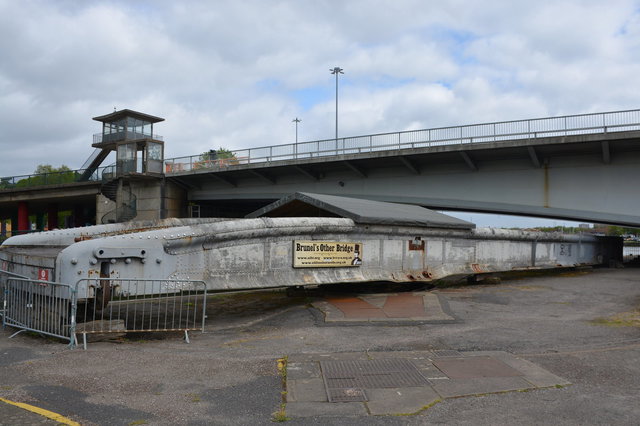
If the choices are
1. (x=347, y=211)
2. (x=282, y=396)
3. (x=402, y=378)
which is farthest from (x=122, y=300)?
(x=347, y=211)

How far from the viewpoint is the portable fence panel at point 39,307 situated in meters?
7.49

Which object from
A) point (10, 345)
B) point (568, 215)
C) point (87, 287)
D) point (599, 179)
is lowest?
point (10, 345)

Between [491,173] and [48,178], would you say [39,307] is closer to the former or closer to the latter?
[491,173]

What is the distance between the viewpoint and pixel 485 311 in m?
9.86

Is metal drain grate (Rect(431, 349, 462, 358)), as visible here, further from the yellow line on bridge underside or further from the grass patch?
the yellow line on bridge underside

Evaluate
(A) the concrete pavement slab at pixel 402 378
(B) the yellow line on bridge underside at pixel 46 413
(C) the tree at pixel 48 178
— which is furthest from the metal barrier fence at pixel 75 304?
(C) the tree at pixel 48 178

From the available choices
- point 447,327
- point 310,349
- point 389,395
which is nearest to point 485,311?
point 447,327

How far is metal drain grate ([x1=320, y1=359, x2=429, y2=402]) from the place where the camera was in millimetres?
4910

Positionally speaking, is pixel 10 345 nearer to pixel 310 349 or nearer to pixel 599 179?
pixel 310 349

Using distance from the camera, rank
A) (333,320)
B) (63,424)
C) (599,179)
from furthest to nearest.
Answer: (599,179) < (333,320) < (63,424)

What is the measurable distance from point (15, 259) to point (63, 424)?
255 inches

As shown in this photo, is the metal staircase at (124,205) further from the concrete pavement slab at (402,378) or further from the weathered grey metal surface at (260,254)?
the concrete pavement slab at (402,378)

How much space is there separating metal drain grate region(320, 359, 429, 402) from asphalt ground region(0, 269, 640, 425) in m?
0.24

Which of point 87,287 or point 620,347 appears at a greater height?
point 87,287
